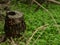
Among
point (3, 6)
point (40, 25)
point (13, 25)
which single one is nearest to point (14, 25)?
point (13, 25)

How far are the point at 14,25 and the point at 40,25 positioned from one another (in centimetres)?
121

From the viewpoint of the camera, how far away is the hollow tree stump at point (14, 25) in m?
4.16

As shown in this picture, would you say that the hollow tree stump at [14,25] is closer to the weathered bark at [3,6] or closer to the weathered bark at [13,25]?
the weathered bark at [13,25]

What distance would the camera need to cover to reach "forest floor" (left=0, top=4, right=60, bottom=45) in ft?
14.5

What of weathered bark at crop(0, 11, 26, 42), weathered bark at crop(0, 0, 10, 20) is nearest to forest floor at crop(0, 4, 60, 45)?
weathered bark at crop(0, 11, 26, 42)

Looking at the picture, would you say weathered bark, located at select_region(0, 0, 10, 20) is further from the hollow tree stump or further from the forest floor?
the hollow tree stump

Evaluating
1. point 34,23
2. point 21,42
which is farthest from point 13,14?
point 34,23

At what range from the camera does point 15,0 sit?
22.9 ft

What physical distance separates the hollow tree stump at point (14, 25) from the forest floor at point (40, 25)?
227mm

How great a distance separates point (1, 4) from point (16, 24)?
5.99 feet

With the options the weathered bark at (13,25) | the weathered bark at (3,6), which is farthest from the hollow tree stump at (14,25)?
the weathered bark at (3,6)

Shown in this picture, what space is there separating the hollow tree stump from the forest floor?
23cm

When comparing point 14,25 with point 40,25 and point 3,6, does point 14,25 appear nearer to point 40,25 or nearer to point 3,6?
point 40,25

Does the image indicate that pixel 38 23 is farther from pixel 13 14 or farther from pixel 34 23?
pixel 13 14
